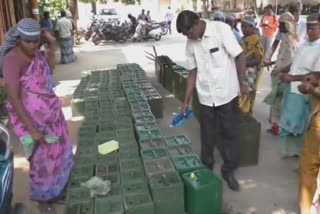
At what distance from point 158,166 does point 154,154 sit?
9.1 inches

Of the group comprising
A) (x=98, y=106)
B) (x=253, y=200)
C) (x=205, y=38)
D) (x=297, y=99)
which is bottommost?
(x=253, y=200)

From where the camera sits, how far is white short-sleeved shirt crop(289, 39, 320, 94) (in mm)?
2824

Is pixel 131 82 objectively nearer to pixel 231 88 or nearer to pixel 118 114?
pixel 118 114

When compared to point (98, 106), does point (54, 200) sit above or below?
below

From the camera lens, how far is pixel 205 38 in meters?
2.92

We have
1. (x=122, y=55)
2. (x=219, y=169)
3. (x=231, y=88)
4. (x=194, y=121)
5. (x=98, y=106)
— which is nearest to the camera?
(x=231, y=88)

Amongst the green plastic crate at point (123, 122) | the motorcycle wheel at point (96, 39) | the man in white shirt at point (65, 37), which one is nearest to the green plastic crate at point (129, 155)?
the green plastic crate at point (123, 122)

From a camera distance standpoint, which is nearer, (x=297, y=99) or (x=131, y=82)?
(x=297, y=99)

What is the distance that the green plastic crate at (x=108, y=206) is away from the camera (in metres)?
2.21

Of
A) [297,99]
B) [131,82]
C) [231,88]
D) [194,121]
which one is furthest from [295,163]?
[131,82]

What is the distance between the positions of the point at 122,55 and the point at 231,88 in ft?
32.1

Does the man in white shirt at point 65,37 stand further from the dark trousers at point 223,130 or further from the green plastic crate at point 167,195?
the green plastic crate at point 167,195

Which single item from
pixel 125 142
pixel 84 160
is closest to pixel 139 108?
pixel 125 142

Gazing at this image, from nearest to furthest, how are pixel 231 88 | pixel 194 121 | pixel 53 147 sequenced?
pixel 53 147, pixel 231 88, pixel 194 121
